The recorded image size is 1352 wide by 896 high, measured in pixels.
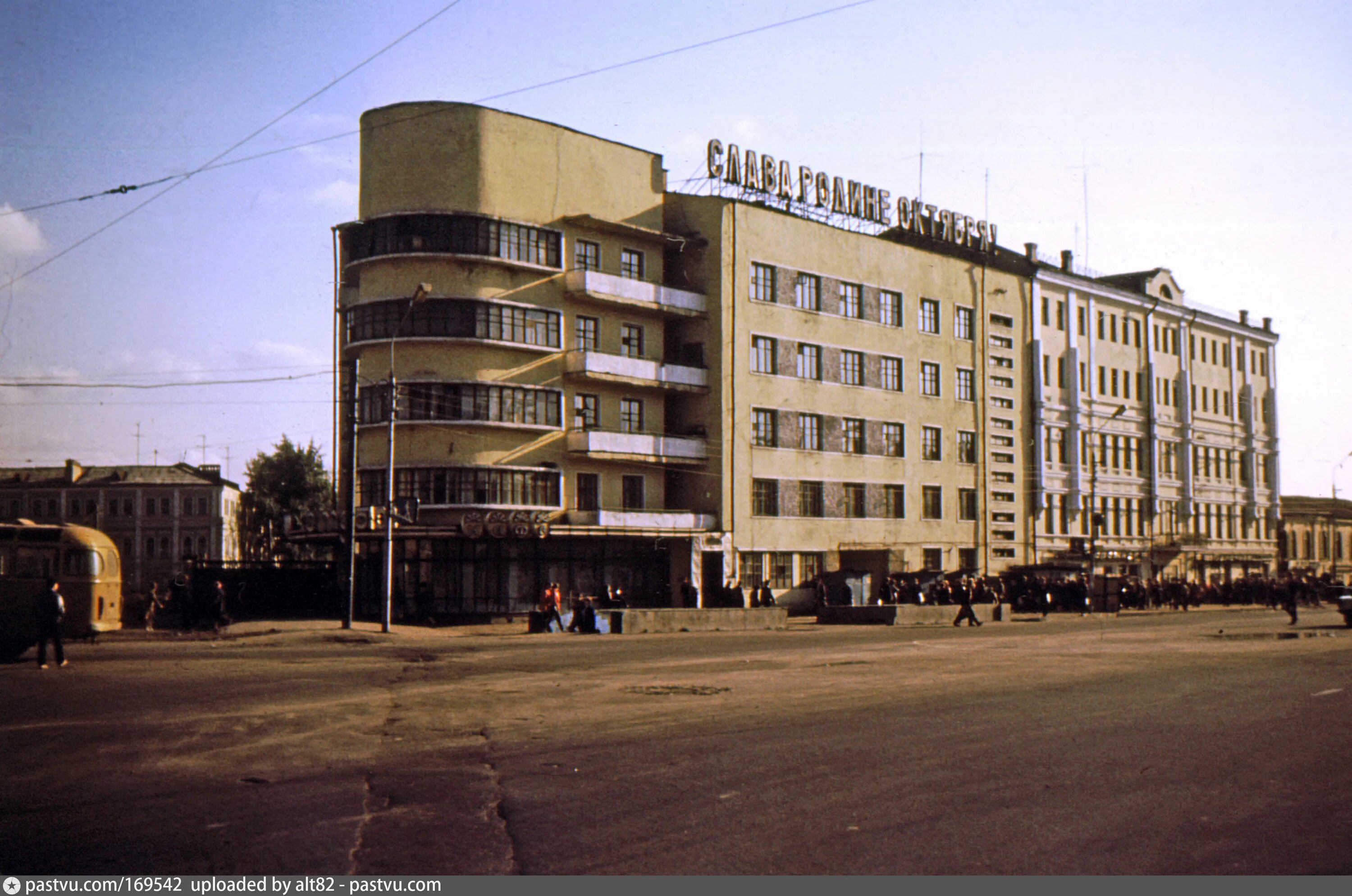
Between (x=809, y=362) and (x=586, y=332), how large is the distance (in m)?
11.4

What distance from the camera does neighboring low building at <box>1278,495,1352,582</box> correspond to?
299 feet

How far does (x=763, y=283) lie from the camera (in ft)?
176

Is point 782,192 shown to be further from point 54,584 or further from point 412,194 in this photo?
point 54,584

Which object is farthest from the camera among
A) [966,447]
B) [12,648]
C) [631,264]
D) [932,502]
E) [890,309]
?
[966,447]

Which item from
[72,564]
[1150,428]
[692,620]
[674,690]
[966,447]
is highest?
[1150,428]

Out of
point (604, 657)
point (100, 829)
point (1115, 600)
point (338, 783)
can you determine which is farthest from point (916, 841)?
point (1115, 600)

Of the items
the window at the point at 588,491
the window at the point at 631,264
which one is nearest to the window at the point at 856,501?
the window at the point at 588,491

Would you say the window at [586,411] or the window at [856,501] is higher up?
the window at [586,411]

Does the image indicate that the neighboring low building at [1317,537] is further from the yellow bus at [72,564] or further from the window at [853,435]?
the yellow bus at [72,564]

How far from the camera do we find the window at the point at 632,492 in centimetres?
4994

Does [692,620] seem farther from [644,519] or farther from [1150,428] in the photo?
[1150,428]

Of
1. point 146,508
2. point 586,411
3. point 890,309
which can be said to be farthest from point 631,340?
point 146,508

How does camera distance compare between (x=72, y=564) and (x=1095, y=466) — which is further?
(x=1095, y=466)

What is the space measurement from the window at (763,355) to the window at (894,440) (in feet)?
26.7
